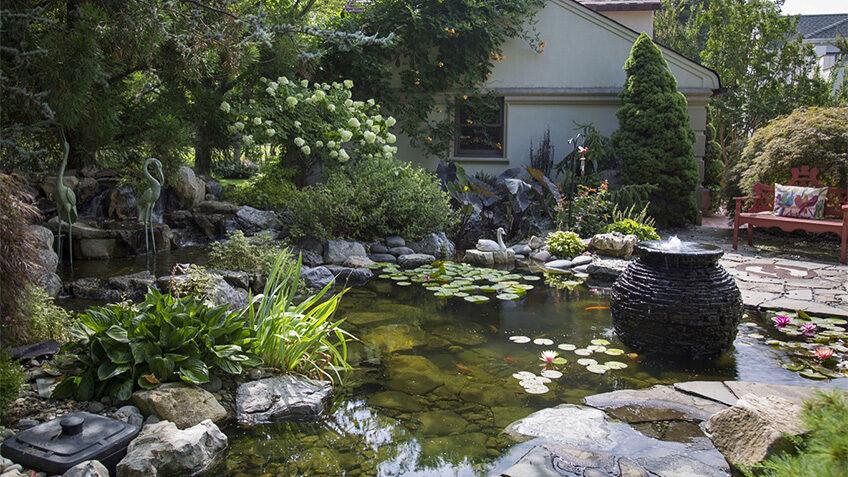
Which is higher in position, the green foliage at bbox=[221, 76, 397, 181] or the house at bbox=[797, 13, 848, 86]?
the house at bbox=[797, 13, 848, 86]

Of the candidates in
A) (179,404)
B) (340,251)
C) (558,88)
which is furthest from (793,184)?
(179,404)

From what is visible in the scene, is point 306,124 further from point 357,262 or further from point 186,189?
point 357,262

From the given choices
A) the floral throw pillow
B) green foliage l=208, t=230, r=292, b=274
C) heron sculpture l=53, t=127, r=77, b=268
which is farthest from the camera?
the floral throw pillow

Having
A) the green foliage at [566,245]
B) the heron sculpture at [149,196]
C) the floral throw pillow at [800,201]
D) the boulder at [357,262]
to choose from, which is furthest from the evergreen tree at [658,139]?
the heron sculpture at [149,196]

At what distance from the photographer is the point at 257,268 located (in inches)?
291

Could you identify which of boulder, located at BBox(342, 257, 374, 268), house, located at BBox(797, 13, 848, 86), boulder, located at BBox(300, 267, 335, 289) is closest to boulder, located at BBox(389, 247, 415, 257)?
boulder, located at BBox(342, 257, 374, 268)

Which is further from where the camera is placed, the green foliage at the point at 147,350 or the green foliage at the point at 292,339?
the green foliage at the point at 292,339

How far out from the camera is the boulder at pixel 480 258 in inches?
360

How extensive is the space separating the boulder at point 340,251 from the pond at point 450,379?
126 cm

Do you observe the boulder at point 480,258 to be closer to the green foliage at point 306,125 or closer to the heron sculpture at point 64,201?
the green foliage at point 306,125

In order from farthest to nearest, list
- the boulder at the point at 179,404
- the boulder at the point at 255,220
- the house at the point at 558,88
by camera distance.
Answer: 1. the house at the point at 558,88
2. the boulder at the point at 255,220
3. the boulder at the point at 179,404

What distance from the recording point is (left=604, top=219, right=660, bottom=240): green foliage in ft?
31.1

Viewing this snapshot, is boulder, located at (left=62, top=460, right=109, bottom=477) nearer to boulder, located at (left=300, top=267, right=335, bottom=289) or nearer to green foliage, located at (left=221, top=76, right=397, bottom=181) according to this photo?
boulder, located at (left=300, top=267, right=335, bottom=289)

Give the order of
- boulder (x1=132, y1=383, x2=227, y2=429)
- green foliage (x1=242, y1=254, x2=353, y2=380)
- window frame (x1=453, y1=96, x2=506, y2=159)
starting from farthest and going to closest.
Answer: window frame (x1=453, y1=96, x2=506, y2=159) < green foliage (x1=242, y1=254, x2=353, y2=380) < boulder (x1=132, y1=383, x2=227, y2=429)
